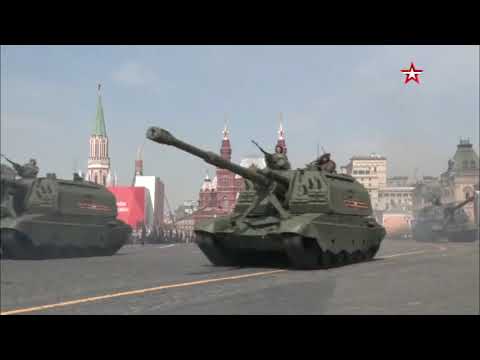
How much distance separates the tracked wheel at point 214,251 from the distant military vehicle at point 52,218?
23.6 feet

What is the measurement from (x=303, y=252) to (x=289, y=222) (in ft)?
2.68

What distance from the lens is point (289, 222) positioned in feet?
48.0

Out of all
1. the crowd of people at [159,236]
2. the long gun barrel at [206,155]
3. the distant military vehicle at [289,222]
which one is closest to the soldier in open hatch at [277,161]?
the distant military vehicle at [289,222]

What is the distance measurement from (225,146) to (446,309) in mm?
11883

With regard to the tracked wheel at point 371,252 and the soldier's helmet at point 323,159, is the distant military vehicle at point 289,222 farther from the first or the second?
the tracked wheel at point 371,252

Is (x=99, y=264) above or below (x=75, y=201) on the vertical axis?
below

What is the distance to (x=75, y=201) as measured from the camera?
2197 cm

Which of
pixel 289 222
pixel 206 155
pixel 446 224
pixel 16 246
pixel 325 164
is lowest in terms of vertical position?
pixel 16 246

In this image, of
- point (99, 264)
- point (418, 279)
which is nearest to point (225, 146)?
point (99, 264)

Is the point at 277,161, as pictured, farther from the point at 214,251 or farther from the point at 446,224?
the point at 446,224

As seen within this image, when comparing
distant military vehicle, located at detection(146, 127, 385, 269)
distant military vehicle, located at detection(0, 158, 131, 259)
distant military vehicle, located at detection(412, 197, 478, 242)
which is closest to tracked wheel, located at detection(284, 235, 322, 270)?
distant military vehicle, located at detection(146, 127, 385, 269)

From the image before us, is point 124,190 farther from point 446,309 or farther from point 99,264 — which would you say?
point 446,309

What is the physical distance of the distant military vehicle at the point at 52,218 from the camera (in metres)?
20.2

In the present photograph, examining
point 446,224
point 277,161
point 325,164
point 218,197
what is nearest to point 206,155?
point 277,161
